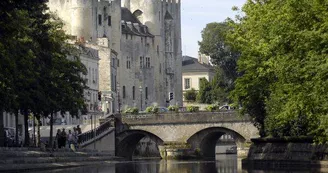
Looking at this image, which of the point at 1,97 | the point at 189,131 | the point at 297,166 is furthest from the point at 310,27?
the point at 189,131

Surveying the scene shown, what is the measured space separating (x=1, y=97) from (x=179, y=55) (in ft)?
390

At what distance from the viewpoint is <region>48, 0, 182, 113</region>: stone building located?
15650 centimetres

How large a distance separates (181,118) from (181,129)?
963 millimetres

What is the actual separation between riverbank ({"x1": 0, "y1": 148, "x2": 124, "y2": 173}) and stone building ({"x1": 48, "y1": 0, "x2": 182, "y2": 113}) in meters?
62.1

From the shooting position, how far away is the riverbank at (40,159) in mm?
64000

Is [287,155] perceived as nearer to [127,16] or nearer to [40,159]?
[40,159]

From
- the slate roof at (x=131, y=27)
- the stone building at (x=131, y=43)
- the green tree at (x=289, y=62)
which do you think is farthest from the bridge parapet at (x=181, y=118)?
the slate roof at (x=131, y=27)

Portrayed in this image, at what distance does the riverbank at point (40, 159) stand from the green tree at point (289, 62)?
439 inches

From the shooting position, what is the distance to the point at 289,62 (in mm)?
56719

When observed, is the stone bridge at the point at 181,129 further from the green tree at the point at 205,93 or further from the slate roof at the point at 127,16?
the green tree at the point at 205,93

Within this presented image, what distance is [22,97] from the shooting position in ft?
255

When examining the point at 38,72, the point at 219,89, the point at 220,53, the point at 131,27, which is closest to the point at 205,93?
the point at 219,89

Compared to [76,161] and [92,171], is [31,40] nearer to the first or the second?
[76,161]

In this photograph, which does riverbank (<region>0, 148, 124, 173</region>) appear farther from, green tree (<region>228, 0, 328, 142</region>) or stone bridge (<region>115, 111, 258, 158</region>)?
stone bridge (<region>115, 111, 258, 158</region>)
